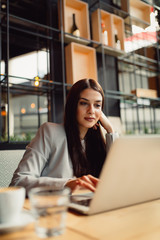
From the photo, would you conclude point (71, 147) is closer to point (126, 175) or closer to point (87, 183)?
point (87, 183)

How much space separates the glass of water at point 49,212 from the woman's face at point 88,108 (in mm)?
878

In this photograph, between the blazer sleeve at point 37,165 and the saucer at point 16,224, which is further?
the blazer sleeve at point 37,165

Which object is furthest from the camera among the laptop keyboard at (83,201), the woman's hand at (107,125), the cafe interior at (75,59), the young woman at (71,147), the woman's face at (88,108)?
the cafe interior at (75,59)

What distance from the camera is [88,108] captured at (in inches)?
52.7

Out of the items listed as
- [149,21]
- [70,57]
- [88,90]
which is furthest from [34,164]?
[149,21]

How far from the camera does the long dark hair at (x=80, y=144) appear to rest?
122cm

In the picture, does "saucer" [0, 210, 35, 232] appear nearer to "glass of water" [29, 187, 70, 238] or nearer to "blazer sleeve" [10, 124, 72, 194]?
"glass of water" [29, 187, 70, 238]

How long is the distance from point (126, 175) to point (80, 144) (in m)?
0.71

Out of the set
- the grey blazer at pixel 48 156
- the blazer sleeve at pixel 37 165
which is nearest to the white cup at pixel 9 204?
the blazer sleeve at pixel 37 165

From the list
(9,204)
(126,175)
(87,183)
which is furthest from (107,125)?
(9,204)

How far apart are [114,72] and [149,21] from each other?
4.06 feet

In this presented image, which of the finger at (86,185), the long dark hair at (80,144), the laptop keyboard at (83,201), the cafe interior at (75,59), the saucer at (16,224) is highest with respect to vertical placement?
the cafe interior at (75,59)

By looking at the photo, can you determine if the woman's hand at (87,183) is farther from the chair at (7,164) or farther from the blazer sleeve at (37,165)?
the chair at (7,164)

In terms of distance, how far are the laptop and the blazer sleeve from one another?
0.24m
